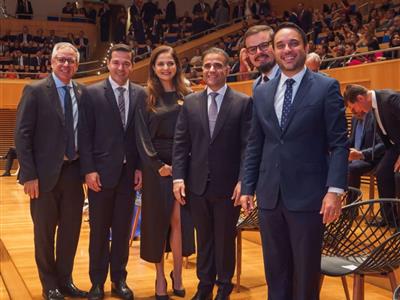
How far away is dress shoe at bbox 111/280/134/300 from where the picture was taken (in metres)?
3.37

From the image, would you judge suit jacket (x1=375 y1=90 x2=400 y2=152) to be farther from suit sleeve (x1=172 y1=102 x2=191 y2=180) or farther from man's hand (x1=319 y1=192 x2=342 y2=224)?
man's hand (x1=319 y1=192 x2=342 y2=224)

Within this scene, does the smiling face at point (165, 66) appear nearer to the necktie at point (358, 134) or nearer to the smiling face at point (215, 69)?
the smiling face at point (215, 69)

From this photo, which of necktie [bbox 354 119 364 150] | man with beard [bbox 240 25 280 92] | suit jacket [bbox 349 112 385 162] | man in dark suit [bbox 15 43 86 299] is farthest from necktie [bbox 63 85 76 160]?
necktie [bbox 354 119 364 150]

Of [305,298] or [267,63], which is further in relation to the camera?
[267,63]

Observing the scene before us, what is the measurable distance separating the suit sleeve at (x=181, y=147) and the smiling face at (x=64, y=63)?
796 millimetres

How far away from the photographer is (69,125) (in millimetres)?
3350

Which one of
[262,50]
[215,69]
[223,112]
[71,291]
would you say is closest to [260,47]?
[262,50]

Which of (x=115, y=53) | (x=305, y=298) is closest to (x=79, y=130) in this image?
(x=115, y=53)

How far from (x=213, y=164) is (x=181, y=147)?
22 cm

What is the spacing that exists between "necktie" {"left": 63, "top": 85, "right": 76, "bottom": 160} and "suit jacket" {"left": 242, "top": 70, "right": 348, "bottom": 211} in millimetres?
1472

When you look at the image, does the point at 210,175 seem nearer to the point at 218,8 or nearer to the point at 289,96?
the point at 289,96

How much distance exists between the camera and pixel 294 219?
226 centimetres

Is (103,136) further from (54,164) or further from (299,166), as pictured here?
(299,166)

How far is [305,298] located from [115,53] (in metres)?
1.91
